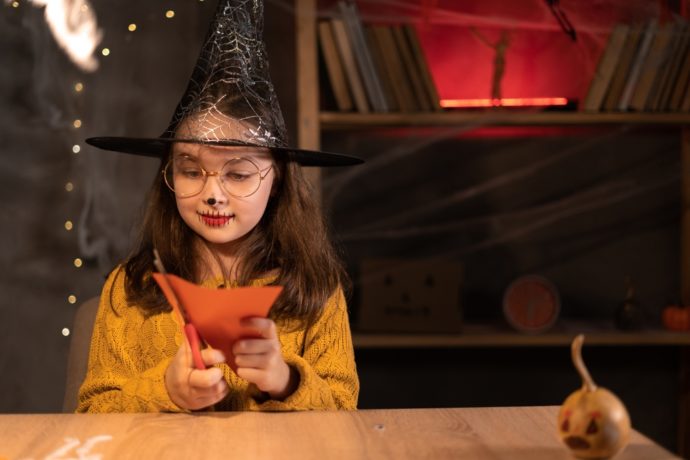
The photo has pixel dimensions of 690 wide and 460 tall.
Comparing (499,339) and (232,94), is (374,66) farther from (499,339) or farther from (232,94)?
(232,94)

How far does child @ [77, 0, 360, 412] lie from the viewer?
Result: 4.83 ft

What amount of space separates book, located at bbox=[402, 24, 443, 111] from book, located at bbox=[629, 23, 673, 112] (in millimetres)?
608

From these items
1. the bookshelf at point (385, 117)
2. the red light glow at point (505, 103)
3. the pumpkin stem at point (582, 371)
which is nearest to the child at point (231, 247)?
the pumpkin stem at point (582, 371)

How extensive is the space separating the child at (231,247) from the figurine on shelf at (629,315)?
1.39 m

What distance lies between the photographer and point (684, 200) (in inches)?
115

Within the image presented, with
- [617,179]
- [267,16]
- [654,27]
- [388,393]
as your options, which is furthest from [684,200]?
[267,16]

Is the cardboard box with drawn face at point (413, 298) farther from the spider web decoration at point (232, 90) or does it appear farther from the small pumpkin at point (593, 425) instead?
the small pumpkin at point (593, 425)

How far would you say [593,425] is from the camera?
97 centimetres

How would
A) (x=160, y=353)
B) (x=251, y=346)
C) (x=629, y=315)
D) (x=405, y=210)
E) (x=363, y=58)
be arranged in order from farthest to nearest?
1. (x=405, y=210)
2. (x=629, y=315)
3. (x=363, y=58)
4. (x=160, y=353)
5. (x=251, y=346)

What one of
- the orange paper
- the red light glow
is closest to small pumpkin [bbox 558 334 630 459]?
the orange paper

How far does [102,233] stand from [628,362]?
71.8 inches

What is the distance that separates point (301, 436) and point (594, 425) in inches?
13.9

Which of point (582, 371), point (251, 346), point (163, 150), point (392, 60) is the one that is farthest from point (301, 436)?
point (392, 60)

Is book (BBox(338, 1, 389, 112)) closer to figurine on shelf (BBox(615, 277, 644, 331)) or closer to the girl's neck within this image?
figurine on shelf (BBox(615, 277, 644, 331))
